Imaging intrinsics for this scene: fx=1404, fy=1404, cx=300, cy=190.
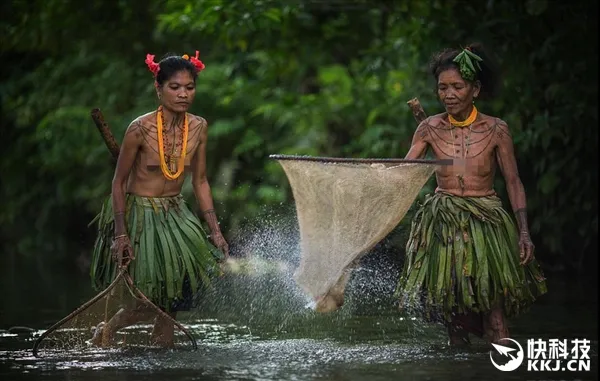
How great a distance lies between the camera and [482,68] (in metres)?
8.31

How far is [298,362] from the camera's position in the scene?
25.5ft

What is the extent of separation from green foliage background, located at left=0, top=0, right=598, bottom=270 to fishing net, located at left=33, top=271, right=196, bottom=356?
4576 mm

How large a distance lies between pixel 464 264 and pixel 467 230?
0.71 feet

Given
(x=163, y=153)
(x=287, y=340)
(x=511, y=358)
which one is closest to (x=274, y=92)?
(x=287, y=340)

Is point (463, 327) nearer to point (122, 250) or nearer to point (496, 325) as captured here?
point (496, 325)

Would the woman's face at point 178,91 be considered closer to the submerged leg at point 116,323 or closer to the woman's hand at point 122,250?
the woman's hand at point 122,250

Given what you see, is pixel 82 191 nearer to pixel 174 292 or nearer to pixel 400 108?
pixel 400 108

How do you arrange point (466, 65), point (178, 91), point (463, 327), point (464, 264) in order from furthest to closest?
point (178, 91) → point (463, 327) → point (466, 65) → point (464, 264)

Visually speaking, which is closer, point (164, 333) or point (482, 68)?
point (482, 68)

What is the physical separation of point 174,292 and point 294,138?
8413 millimetres

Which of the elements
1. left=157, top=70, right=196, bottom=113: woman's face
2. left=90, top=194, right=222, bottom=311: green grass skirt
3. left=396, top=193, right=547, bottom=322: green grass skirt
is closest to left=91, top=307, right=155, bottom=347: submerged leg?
left=90, top=194, right=222, bottom=311: green grass skirt

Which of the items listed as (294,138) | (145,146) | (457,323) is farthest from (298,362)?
(294,138)

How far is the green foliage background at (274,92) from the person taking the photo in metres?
12.6

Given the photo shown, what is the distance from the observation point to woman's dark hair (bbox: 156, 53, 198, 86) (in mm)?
8414
